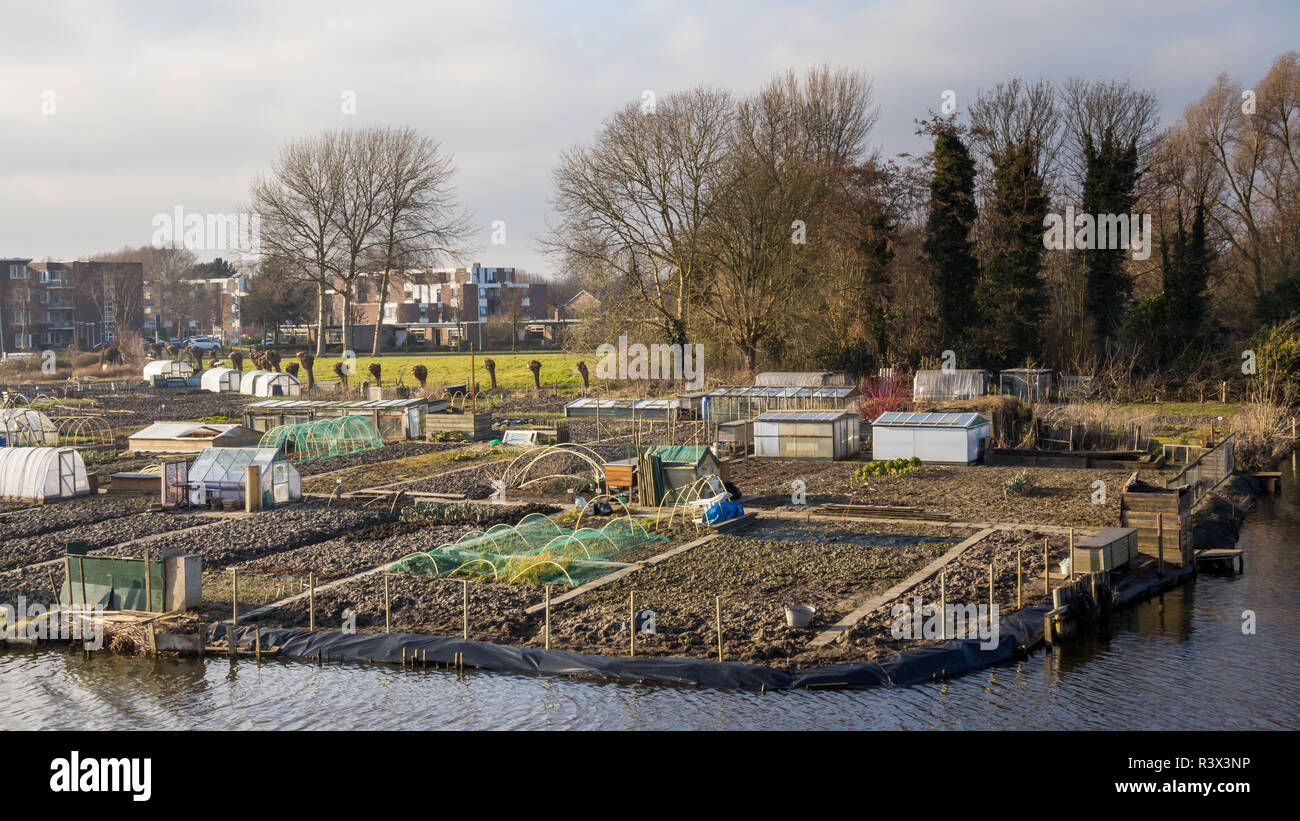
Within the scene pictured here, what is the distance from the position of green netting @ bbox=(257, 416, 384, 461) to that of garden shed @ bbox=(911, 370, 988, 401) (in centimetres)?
2417

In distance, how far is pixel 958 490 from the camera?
94.8 ft

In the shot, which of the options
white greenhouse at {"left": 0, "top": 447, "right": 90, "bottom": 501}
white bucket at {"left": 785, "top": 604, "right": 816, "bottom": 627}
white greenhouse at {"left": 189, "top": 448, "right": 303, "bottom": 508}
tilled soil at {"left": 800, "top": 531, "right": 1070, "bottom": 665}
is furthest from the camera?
white greenhouse at {"left": 0, "top": 447, "right": 90, "bottom": 501}

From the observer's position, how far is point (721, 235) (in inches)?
2106

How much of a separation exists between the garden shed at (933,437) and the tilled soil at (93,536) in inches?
777

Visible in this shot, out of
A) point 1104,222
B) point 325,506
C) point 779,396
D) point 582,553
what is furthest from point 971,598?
point 1104,222

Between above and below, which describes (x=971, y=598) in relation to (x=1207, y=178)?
below

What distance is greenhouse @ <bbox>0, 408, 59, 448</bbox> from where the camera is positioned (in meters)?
39.8

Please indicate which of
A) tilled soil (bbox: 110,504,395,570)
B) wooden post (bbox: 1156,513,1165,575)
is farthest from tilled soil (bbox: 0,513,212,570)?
wooden post (bbox: 1156,513,1165,575)

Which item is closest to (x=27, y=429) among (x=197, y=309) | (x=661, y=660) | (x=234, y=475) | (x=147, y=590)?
(x=234, y=475)

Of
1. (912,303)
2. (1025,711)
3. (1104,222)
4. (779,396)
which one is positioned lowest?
(1025,711)

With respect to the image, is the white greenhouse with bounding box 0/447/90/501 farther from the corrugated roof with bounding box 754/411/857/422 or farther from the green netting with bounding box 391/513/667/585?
the corrugated roof with bounding box 754/411/857/422

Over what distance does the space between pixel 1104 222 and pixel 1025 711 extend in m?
46.7

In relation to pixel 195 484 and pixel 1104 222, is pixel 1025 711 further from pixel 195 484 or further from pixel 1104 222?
pixel 1104 222

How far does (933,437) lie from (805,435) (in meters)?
4.18
